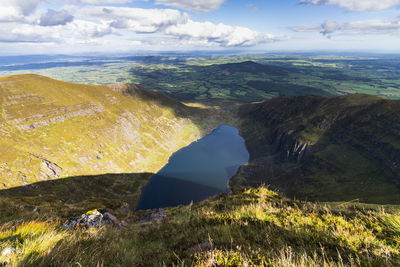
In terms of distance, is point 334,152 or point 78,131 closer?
point 334,152

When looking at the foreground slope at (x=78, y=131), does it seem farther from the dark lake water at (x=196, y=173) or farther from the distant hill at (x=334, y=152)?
the distant hill at (x=334, y=152)

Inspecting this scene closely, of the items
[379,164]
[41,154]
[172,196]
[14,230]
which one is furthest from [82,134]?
[379,164]

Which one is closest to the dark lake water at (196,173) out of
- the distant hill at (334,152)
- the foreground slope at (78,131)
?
the foreground slope at (78,131)

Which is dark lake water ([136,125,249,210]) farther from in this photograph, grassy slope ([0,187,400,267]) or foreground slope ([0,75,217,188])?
grassy slope ([0,187,400,267])

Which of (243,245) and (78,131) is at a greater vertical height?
(243,245)

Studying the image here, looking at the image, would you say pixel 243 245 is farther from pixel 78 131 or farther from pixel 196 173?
pixel 78 131

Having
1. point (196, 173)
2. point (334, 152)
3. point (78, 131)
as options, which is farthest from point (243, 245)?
point (78, 131)
